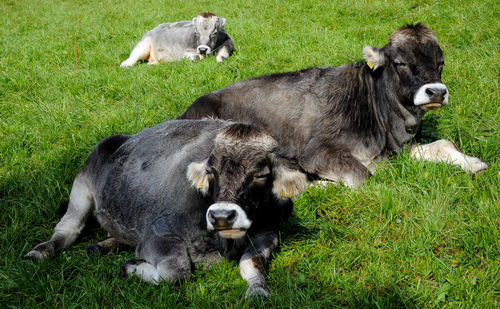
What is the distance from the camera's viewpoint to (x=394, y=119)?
5.60m

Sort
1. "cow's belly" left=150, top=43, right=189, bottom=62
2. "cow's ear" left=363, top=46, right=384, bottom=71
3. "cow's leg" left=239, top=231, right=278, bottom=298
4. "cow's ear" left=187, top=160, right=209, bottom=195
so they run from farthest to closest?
1. "cow's belly" left=150, top=43, right=189, bottom=62
2. "cow's ear" left=363, top=46, right=384, bottom=71
3. "cow's ear" left=187, top=160, right=209, bottom=195
4. "cow's leg" left=239, top=231, right=278, bottom=298

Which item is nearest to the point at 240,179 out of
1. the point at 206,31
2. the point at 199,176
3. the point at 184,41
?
the point at 199,176

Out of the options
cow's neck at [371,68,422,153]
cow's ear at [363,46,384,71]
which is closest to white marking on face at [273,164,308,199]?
cow's neck at [371,68,422,153]

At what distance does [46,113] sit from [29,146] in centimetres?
98

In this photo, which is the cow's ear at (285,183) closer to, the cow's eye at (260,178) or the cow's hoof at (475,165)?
the cow's eye at (260,178)

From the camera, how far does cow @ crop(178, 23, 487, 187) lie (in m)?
5.15

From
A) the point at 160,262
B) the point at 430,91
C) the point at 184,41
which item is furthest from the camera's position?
the point at 184,41

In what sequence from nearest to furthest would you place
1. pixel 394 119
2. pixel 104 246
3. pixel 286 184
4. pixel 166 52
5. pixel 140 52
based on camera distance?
1. pixel 286 184
2. pixel 104 246
3. pixel 394 119
4. pixel 140 52
5. pixel 166 52

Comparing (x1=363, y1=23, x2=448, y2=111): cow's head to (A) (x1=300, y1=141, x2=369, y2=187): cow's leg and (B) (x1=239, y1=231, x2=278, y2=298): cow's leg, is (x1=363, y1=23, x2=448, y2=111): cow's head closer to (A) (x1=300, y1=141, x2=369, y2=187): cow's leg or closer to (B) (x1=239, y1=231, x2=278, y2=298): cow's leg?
(A) (x1=300, y1=141, x2=369, y2=187): cow's leg

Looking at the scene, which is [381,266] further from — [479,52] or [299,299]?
[479,52]

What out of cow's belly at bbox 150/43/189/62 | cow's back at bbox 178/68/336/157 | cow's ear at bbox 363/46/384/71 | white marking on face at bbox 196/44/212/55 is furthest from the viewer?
cow's belly at bbox 150/43/189/62

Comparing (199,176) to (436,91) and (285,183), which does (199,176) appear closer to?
(285,183)

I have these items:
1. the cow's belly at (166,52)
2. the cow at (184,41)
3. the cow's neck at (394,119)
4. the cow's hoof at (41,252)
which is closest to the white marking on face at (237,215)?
the cow's hoof at (41,252)

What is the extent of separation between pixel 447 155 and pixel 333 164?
4.21 ft
